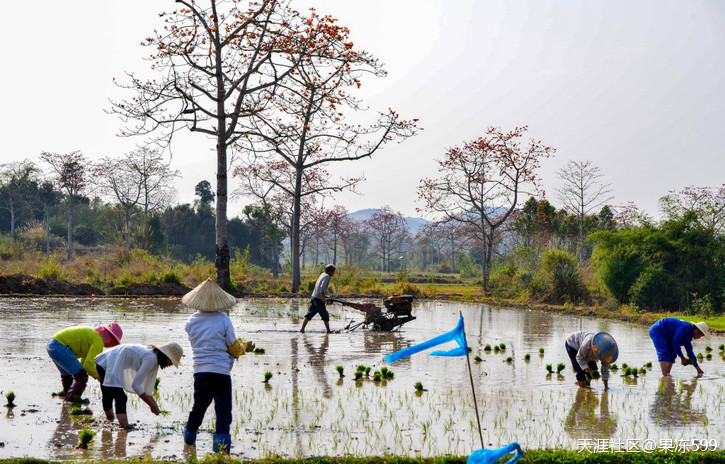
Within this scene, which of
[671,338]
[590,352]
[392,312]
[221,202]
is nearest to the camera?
[590,352]

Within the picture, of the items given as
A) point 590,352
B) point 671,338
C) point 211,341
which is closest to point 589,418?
point 590,352

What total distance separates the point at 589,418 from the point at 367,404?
9.53ft

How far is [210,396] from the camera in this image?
7.54 meters

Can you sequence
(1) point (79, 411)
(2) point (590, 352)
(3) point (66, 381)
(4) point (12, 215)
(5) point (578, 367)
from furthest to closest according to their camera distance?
1. (4) point (12, 215)
2. (5) point (578, 367)
3. (2) point (590, 352)
4. (3) point (66, 381)
5. (1) point (79, 411)

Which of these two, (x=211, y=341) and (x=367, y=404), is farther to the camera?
(x=367, y=404)

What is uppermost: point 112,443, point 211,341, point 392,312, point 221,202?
point 221,202

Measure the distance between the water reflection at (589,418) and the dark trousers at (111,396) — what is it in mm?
5154

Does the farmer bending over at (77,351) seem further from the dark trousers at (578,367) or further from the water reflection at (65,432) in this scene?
the dark trousers at (578,367)

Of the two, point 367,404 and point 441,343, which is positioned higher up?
point 441,343

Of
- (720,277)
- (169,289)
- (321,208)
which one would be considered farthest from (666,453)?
(321,208)

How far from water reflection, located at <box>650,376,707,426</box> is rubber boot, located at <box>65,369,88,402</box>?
7289mm

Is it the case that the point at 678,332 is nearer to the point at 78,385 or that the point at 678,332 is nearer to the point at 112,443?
the point at 112,443

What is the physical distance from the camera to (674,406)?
10.1 metres

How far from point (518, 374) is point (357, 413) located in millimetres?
4469
